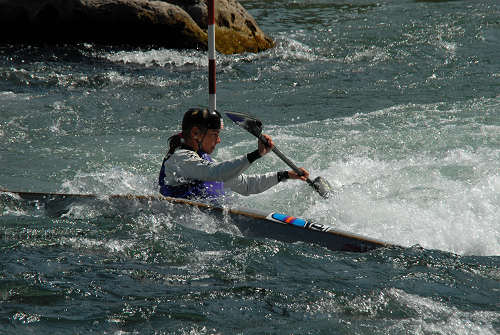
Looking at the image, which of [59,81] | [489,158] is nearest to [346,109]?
[489,158]

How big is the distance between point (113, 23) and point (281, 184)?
639 centimetres

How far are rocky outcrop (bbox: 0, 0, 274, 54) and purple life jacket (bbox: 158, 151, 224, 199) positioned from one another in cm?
733

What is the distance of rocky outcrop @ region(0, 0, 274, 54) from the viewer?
12633mm

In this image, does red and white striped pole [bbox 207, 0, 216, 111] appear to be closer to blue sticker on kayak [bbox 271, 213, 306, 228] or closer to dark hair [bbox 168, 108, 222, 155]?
dark hair [bbox 168, 108, 222, 155]

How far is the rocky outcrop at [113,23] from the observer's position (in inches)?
497

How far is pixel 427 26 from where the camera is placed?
1493 cm

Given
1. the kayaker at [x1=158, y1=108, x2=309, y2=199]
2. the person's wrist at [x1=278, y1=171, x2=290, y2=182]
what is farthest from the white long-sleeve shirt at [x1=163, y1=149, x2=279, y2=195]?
the person's wrist at [x1=278, y1=171, x2=290, y2=182]

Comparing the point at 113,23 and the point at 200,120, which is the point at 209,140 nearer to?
the point at 200,120

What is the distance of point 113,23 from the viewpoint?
41.7 ft

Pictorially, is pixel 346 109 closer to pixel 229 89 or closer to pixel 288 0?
pixel 229 89

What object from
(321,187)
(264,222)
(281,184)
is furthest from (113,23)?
(264,222)

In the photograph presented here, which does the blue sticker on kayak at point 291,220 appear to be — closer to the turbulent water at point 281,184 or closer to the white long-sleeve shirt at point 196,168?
the turbulent water at point 281,184

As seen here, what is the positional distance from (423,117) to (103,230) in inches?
222

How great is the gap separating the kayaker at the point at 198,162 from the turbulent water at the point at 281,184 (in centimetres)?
26
